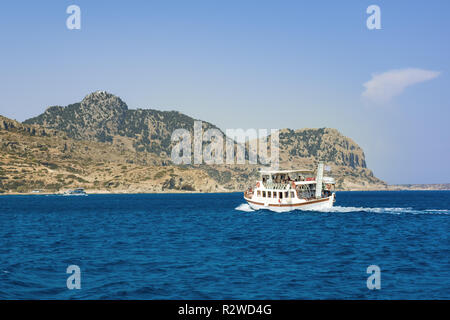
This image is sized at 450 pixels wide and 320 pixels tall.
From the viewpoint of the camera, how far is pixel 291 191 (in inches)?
3949

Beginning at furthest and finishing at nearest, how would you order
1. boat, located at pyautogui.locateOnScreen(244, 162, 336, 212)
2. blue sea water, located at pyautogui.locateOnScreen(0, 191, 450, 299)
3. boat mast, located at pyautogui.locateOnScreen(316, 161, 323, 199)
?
boat mast, located at pyautogui.locateOnScreen(316, 161, 323, 199)
boat, located at pyautogui.locateOnScreen(244, 162, 336, 212)
blue sea water, located at pyautogui.locateOnScreen(0, 191, 450, 299)

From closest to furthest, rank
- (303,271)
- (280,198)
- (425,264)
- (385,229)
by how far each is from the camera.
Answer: (303,271), (425,264), (385,229), (280,198)

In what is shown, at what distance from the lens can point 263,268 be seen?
34781 mm

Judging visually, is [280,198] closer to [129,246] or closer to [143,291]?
[129,246]

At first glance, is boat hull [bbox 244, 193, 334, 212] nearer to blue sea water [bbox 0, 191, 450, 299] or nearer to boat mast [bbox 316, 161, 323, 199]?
boat mast [bbox 316, 161, 323, 199]

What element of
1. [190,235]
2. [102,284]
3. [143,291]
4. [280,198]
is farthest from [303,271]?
[280,198]

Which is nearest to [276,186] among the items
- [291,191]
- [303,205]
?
[291,191]

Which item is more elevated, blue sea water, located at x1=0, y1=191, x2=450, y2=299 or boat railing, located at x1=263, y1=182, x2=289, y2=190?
boat railing, located at x1=263, y1=182, x2=289, y2=190

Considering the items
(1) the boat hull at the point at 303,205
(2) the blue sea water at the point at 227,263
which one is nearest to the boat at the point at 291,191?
(1) the boat hull at the point at 303,205

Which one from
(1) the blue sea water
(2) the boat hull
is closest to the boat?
(2) the boat hull

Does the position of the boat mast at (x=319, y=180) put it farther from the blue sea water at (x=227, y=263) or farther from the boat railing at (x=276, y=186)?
the blue sea water at (x=227, y=263)

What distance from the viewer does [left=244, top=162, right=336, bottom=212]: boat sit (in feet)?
328
